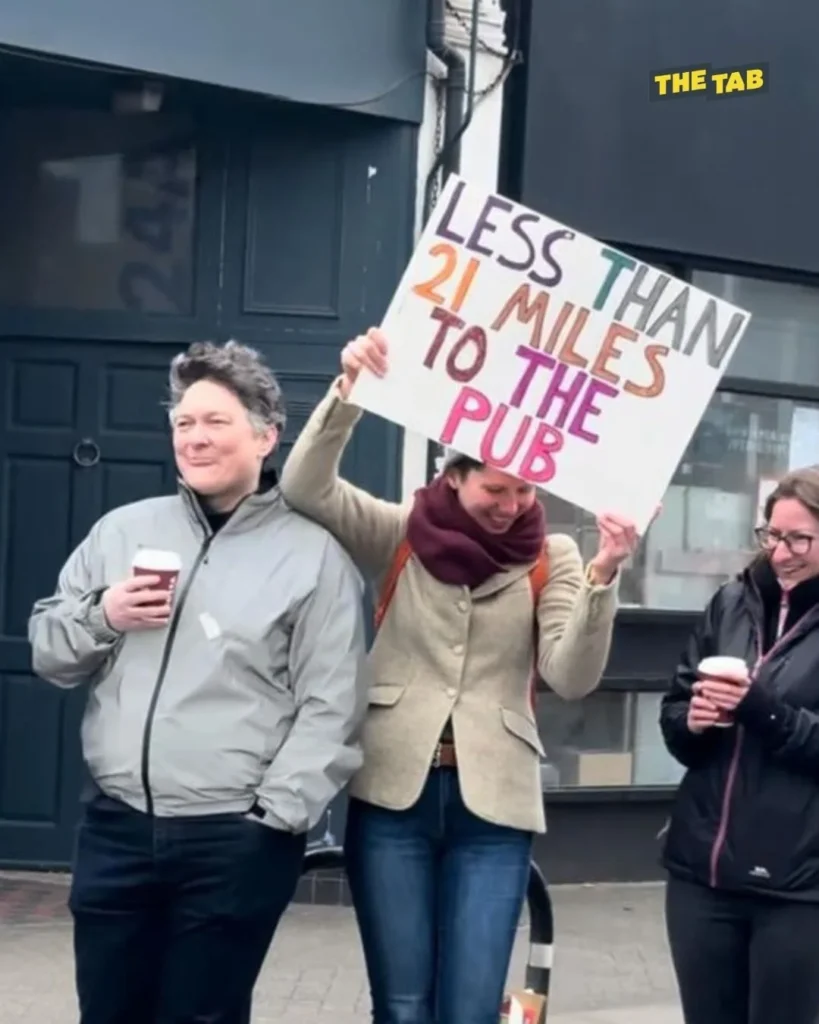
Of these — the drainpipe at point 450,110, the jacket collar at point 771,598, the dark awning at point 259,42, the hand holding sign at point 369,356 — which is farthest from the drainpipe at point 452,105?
the hand holding sign at point 369,356

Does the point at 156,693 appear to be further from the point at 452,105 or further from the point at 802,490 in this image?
the point at 452,105

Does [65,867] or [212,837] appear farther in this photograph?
[65,867]

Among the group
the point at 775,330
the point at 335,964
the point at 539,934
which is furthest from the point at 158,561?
the point at 775,330

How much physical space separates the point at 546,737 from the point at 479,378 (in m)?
5.22

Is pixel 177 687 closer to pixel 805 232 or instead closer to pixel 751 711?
pixel 751 711

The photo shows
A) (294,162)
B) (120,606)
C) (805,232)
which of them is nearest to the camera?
(120,606)

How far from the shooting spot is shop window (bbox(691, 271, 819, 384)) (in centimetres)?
977

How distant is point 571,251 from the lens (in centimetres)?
441

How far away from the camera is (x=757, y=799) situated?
4480 millimetres

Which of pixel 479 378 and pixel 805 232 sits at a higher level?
pixel 805 232

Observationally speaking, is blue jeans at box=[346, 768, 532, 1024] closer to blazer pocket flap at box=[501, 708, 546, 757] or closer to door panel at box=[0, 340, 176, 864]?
blazer pocket flap at box=[501, 708, 546, 757]

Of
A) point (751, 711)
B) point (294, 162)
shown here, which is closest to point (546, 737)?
point (294, 162)

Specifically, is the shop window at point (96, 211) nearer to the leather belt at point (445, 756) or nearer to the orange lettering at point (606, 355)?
the orange lettering at point (606, 355)

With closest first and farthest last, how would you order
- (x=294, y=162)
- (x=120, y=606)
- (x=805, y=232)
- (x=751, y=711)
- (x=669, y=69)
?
1. (x=120, y=606)
2. (x=751, y=711)
3. (x=294, y=162)
4. (x=669, y=69)
5. (x=805, y=232)
